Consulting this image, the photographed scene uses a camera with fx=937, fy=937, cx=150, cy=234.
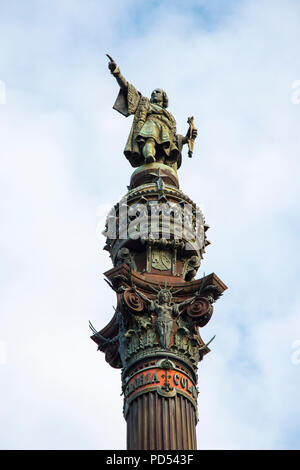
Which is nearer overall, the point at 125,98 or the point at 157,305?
the point at 157,305

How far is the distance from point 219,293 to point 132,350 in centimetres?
308

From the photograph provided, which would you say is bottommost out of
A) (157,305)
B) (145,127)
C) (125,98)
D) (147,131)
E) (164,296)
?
(157,305)

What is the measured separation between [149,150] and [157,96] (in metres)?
4.27

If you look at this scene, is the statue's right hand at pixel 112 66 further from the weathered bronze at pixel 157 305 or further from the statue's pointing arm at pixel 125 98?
the weathered bronze at pixel 157 305

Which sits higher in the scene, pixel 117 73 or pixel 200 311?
pixel 117 73

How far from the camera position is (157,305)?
26.5 m

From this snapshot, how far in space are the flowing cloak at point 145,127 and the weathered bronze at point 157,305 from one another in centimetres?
63

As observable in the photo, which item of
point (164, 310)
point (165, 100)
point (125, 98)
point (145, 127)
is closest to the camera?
point (164, 310)

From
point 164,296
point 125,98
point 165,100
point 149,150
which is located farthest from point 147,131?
point 164,296

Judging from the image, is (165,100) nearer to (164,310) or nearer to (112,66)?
(112,66)

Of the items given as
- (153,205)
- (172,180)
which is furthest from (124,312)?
(172,180)

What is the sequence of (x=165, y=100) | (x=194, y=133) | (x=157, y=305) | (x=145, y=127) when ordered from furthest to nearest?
(x=165, y=100), (x=194, y=133), (x=145, y=127), (x=157, y=305)
